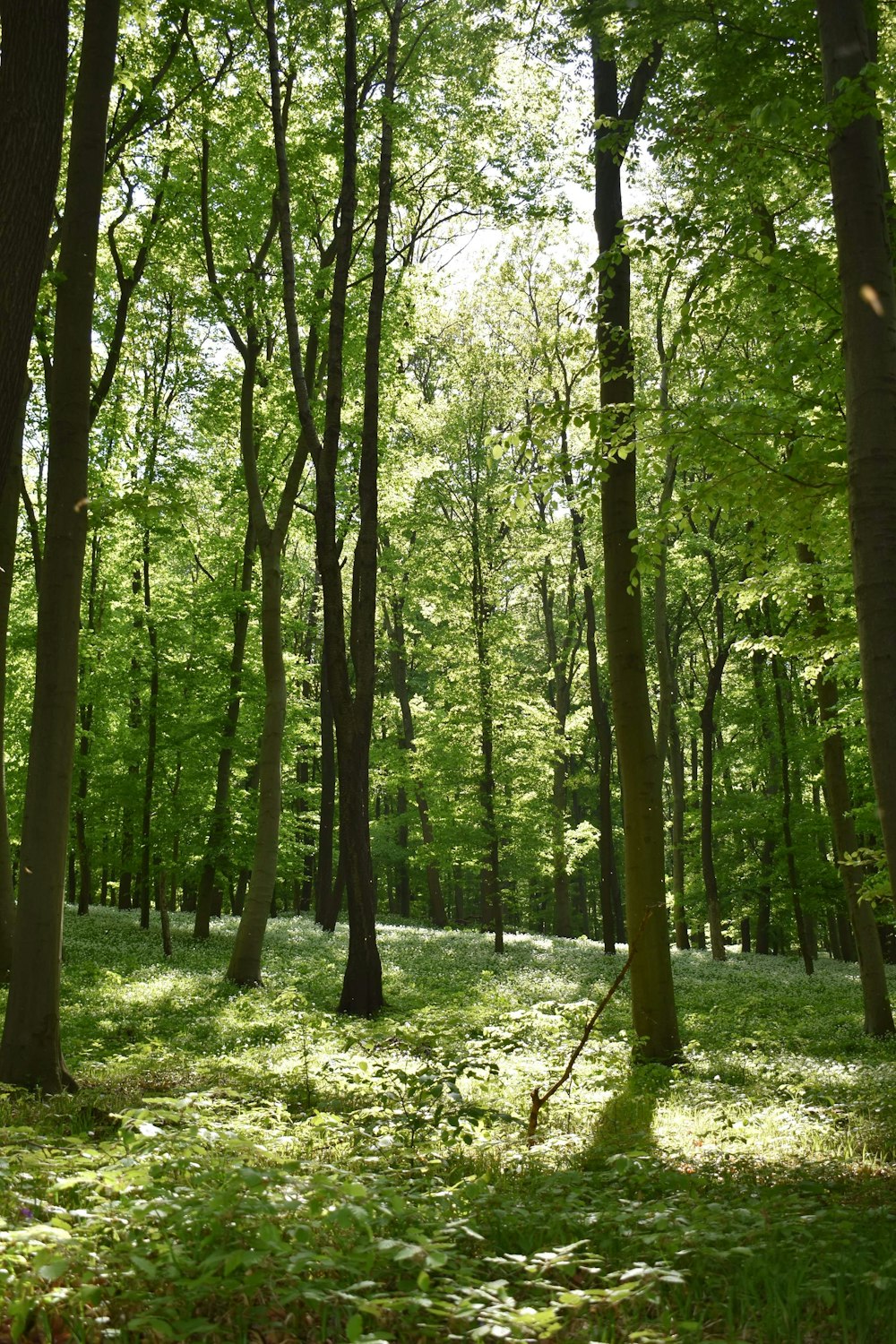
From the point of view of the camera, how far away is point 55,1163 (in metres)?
3.88

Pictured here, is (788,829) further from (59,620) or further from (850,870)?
(59,620)

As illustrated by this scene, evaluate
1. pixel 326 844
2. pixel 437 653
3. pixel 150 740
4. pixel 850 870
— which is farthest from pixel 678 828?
pixel 150 740

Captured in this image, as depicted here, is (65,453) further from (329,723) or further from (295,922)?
(295,922)

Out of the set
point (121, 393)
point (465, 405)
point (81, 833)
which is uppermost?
point (465, 405)

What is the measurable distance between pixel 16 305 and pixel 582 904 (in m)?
Result: 51.2

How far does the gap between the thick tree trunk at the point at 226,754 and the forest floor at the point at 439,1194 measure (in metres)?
9.56

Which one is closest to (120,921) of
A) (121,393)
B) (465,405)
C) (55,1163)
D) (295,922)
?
(295,922)

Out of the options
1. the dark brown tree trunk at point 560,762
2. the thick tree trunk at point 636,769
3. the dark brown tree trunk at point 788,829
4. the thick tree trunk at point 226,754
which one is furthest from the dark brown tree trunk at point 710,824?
the thick tree trunk at point 636,769

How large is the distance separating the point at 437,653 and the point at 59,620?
64.5 ft

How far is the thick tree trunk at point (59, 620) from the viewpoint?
23.8ft

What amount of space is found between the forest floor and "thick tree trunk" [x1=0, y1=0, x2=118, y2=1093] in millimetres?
688

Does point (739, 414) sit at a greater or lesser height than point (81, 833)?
greater

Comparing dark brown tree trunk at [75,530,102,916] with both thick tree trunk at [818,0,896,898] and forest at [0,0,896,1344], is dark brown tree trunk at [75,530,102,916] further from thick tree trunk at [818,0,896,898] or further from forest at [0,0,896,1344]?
thick tree trunk at [818,0,896,898]

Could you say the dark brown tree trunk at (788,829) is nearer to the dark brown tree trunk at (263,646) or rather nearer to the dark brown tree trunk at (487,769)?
the dark brown tree trunk at (487,769)
